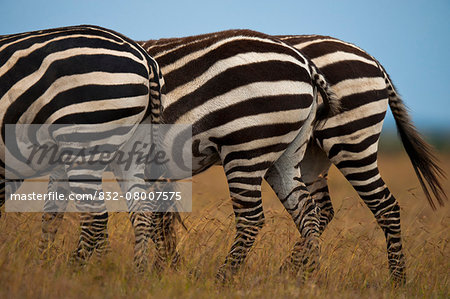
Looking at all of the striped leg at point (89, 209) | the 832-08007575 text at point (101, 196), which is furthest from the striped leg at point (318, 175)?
the striped leg at point (89, 209)

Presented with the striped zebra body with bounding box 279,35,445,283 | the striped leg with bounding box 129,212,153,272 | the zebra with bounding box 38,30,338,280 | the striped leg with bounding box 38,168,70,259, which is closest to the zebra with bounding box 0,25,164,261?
the striped leg with bounding box 129,212,153,272

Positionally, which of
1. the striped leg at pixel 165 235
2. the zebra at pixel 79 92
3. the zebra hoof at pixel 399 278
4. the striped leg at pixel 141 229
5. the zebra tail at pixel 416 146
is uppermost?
the zebra at pixel 79 92

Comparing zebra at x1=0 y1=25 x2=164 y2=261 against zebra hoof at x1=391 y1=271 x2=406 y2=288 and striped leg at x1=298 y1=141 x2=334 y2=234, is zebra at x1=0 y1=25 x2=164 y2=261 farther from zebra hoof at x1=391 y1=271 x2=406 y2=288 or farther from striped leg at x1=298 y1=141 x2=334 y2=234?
zebra hoof at x1=391 y1=271 x2=406 y2=288

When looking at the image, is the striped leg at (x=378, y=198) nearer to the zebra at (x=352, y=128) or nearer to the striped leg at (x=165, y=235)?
the zebra at (x=352, y=128)

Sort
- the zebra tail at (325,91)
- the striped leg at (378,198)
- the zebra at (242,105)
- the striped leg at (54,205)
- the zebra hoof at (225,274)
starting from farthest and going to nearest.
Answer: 1. the striped leg at (378,198)
2. the striped leg at (54,205)
3. the zebra tail at (325,91)
4. the zebra at (242,105)
5. the zebra hoof at (225,274)

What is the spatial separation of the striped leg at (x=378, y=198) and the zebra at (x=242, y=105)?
0.92 metres

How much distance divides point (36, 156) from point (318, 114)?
3300 millimetres

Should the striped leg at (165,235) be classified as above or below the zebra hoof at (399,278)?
above

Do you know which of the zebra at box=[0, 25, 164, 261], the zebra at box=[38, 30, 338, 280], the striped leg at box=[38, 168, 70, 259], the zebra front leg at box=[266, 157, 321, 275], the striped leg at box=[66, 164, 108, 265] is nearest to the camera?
the zebra at box=[0, 25, 164, 261]

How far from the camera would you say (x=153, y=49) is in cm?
629

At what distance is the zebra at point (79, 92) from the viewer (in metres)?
4.72

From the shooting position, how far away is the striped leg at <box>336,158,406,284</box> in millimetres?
6414

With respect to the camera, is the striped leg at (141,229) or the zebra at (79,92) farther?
the striped leg at (141,229)

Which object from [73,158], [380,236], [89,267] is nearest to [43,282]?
[89,267]
